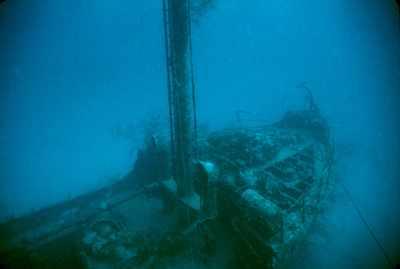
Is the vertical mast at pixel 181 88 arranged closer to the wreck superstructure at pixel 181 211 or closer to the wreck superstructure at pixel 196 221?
the wreck superstructure at pixel 181 211

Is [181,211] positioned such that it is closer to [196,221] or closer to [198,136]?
[196,221]

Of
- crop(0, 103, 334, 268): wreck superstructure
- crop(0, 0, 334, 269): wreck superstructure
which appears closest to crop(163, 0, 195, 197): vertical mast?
crop(0, 0, 334, 269): wreck superstructure

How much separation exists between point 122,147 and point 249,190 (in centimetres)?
1818

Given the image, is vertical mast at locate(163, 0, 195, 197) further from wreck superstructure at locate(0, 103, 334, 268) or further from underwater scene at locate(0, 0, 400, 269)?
wreck superstructure at locate(0, 103, 334, 268)

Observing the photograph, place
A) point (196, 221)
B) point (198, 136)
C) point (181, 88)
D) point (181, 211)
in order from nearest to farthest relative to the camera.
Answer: point (181, 88) < point (196, 221) < point (181, 211) < point (198, 136)

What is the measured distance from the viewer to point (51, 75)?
23.0 meters

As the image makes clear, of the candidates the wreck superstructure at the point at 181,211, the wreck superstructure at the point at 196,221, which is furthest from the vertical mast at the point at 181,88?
the wreck superstructure at the point at 196,221

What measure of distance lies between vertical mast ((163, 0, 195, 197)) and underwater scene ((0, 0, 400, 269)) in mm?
39

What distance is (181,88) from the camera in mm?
6605

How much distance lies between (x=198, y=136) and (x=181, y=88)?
232 inches

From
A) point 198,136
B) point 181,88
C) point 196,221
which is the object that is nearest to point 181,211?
point 196,221

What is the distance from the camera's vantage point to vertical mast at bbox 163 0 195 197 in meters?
6.12

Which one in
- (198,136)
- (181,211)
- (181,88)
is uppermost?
(181,88)

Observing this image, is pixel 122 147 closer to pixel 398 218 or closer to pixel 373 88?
pixel 398 218
